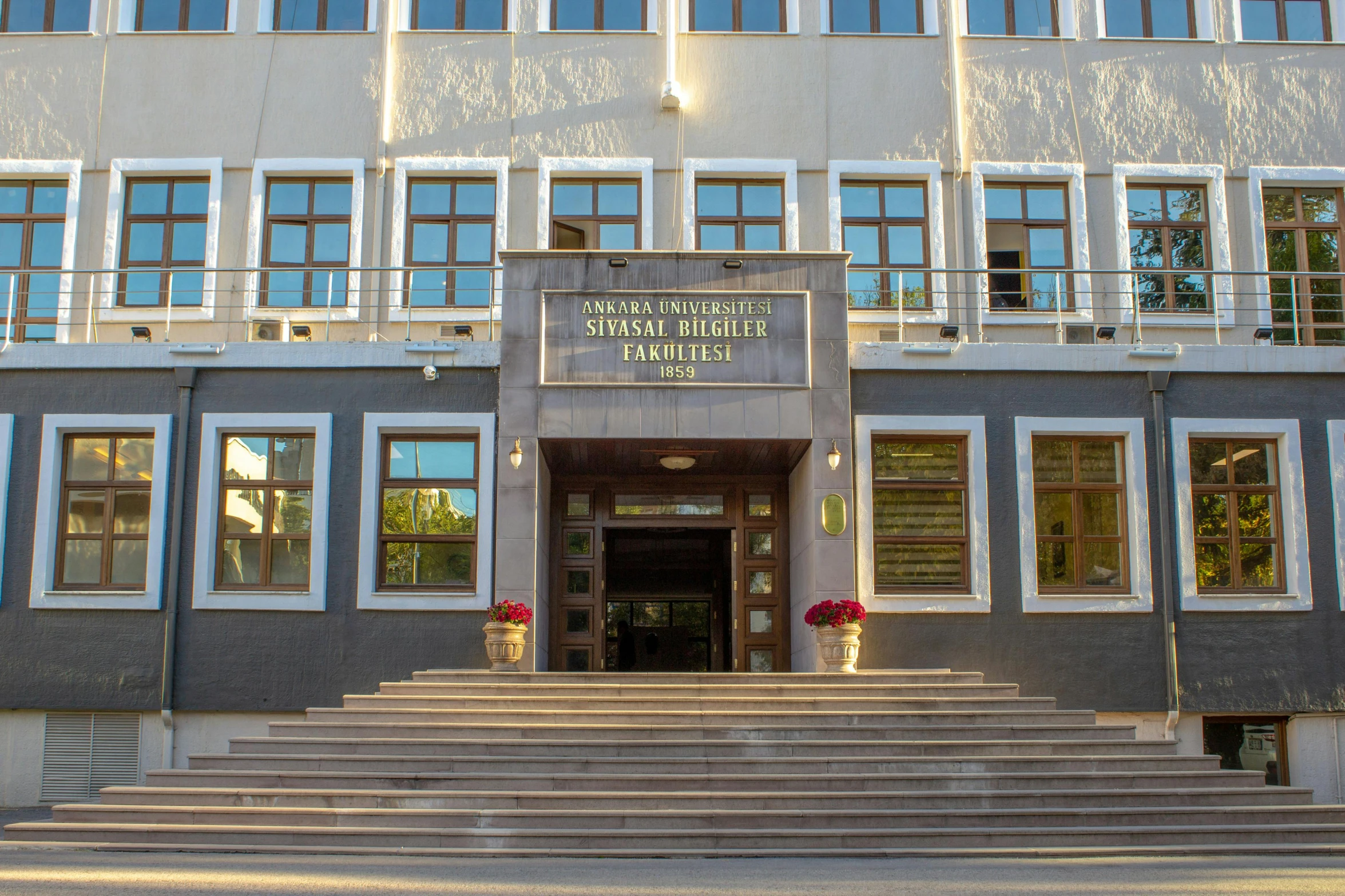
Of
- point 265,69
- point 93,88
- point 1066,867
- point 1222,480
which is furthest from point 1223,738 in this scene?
point 93,88

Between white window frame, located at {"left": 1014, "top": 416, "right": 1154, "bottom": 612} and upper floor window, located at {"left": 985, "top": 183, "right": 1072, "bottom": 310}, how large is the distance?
2.17m

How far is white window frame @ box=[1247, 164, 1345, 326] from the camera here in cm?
1541

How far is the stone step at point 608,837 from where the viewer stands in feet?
29.9

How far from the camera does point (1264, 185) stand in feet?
51.6

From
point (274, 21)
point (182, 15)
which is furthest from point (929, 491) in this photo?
point (182, 15)

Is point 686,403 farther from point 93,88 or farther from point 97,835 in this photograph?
point 93,88

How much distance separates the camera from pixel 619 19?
16031mm

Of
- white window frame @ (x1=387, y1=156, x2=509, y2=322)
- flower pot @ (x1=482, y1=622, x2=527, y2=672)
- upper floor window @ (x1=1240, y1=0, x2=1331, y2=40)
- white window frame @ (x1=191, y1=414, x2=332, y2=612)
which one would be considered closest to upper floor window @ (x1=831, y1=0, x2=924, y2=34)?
upper floor window @ (x1=1240, y1=0, x2=1331, y2=40)

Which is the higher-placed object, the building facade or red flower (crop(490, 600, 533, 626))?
the building facade

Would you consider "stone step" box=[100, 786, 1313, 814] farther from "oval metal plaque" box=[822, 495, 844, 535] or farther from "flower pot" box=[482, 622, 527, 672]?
"oval metal plaque" box=[822, 495, 844, 535]

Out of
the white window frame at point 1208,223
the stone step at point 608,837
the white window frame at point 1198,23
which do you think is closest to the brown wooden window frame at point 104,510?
the stone step at point 608,837

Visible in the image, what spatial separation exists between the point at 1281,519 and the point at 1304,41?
667 cm

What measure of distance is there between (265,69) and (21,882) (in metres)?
11.0

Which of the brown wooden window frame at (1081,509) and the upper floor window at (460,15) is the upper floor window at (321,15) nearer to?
the upper floor window at (460,15)
